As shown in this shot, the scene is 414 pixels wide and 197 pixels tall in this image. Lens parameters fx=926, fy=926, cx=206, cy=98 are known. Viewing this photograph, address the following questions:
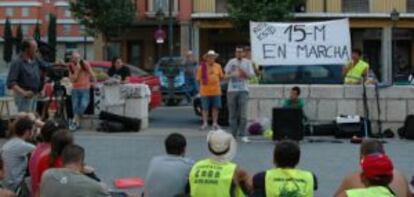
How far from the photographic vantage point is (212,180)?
7422 millimetres

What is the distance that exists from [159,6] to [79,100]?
104 ft

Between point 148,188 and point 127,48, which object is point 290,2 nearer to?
point 127,48

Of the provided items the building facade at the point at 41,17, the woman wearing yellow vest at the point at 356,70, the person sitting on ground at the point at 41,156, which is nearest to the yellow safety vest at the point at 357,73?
the woman wearing yellow vest at the point at 356,70

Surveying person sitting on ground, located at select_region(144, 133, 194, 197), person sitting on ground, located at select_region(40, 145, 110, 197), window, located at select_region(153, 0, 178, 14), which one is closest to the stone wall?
person sitting on ground, located at select_region(144, 133, 194, 197)

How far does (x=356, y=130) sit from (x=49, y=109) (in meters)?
6.11

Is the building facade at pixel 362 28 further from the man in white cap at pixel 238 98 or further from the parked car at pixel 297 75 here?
the man in white cap at pixel 238 98

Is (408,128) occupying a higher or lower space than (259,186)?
lower

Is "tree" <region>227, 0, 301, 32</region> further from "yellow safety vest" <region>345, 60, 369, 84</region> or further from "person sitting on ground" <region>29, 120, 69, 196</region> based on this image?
"person sitting on ground" <region>29, 120, 69, 196</region>

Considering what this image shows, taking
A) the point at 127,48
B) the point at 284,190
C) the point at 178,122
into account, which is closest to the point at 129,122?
the point at 178,122

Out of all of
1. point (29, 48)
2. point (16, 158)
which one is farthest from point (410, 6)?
point (16, 158)

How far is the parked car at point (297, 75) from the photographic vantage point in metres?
21.0

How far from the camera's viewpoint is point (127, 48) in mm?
51469

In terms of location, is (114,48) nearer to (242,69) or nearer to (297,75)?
(297,75)

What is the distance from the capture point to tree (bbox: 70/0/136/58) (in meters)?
47.2
